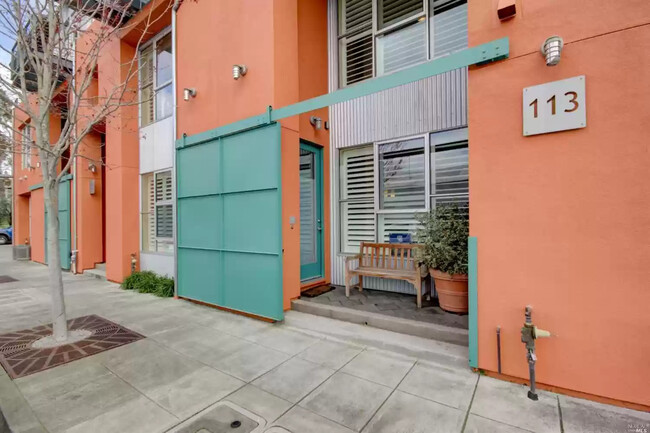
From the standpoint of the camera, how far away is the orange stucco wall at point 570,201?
231 cm

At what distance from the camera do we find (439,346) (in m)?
3.30

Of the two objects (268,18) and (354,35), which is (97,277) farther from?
(354,35)

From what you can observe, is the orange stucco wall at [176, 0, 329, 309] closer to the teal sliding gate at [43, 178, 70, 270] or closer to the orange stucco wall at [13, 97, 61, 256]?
the teal sliding gate at [43, 178, 70, 270]

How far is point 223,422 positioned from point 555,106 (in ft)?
12.0

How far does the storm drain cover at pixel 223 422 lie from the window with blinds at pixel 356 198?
3.68 metres

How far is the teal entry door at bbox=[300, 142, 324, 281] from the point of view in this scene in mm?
5574

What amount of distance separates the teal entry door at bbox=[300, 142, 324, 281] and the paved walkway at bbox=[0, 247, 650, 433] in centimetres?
148

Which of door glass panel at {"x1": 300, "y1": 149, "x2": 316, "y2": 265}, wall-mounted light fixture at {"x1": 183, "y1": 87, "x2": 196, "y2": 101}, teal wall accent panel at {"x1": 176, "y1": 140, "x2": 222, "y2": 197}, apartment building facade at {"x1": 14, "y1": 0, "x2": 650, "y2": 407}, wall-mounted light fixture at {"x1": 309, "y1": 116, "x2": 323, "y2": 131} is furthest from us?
wall-mounted light fixture at {"x1": 183, "y1": 87, "x2": 196, "y2": 101}

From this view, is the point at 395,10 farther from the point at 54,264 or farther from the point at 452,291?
the point at 54,264

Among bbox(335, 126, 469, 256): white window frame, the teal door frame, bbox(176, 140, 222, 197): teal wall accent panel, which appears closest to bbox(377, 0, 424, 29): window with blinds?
bbox(335, 126, 469, 256): white window frame

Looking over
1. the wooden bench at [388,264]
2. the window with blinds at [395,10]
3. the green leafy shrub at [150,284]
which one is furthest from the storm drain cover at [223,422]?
the window with blinds at [395,10]

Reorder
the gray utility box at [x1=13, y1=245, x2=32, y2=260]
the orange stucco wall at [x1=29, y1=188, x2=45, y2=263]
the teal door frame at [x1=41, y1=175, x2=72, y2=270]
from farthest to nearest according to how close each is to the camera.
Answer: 1. the gray utility box at [x1=13, y1=245, x2=32, y2=260]
2. the orange stucco wall at [x1=29, y1=188, x2=45, y2=263]
3. the teal door frame at [x1=41, y1=175, x2=72, y2=270]

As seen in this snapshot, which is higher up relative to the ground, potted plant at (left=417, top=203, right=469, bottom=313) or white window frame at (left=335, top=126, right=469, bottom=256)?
white window frame at (left=335, top=126, right=469, bottom=256)

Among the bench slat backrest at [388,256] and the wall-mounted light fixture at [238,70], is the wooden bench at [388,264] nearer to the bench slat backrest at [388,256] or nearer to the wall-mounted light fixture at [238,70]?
the bench slat backrest at [388,256]
